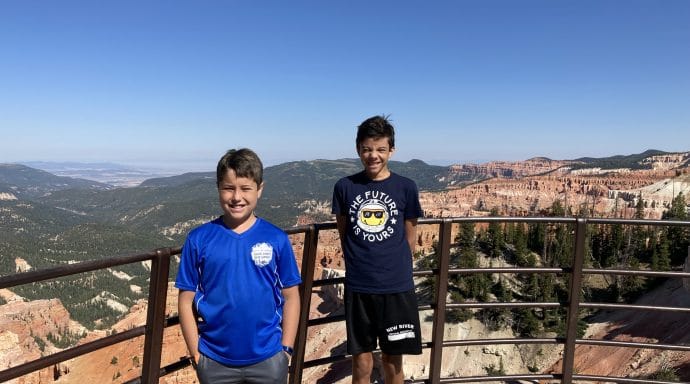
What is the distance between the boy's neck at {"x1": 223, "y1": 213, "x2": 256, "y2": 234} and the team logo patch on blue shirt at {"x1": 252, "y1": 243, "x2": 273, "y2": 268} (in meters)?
0.15

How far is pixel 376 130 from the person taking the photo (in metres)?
3.43

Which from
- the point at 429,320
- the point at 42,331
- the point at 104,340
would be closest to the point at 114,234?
the point at 42,331

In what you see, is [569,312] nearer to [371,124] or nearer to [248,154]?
[371,124]

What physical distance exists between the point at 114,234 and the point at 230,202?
14722cm

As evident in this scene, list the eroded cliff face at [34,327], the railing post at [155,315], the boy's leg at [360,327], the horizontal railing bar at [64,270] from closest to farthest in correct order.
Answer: the horizontal railing bar at [64,270] < the railing post at [155,315] < the boy's leg at [360,327] < the eroded cliff face at [34,327]

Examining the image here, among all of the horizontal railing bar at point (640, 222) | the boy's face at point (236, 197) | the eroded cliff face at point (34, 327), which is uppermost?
the boy's face at point (236, 197)

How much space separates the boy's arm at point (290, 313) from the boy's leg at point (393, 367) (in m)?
1.19

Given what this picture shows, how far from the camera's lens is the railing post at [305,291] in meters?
3.75

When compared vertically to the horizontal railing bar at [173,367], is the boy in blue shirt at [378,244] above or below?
above

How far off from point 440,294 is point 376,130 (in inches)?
66.6

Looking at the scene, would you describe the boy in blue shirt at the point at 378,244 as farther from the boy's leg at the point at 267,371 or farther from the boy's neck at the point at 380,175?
the boy's leg at the point at 267,371

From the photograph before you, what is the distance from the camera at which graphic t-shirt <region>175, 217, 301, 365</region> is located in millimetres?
2613

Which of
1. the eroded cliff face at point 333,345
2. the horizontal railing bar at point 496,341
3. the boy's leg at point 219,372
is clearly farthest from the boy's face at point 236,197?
the eroded cliff face at point 333,345

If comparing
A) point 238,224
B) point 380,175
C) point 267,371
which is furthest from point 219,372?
point 380,175
